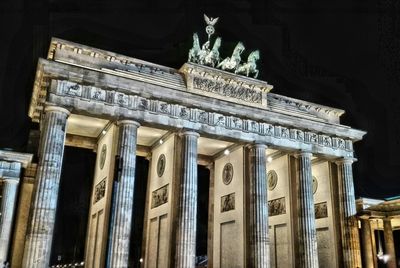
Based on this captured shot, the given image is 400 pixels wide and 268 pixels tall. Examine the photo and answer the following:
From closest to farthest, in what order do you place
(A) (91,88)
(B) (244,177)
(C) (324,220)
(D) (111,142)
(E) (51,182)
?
Answer: (E) (51,182) < (A) (91,88) < (D) (111,142) < (B) (244,177) < (C) (324,220)

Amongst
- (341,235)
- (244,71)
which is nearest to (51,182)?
(244,71)

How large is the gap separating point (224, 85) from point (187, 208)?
8780 mm

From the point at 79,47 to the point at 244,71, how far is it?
37.3 feet

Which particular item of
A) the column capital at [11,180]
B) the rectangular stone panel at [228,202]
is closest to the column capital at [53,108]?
the column capital at [11,180]

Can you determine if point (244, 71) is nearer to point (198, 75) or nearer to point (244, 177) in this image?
point (198, 75)

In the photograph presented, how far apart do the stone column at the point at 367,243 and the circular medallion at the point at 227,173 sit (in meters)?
9.61

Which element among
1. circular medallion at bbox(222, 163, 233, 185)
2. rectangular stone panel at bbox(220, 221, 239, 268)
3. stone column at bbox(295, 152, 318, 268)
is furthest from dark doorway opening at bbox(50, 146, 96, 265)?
stone column at bbox(295, 152, 318, 268)

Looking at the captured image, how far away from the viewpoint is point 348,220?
27.8 metres

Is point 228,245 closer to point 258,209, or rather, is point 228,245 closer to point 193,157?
point 258,209

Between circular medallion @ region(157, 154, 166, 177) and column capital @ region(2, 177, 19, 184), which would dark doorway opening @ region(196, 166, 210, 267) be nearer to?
circular medallion @ region(157, 154, 166, 177)

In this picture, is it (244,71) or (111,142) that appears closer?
(111,142)

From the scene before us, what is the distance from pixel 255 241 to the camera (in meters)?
24.5

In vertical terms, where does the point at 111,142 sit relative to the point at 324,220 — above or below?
above

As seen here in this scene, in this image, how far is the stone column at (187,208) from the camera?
22.1 meters
